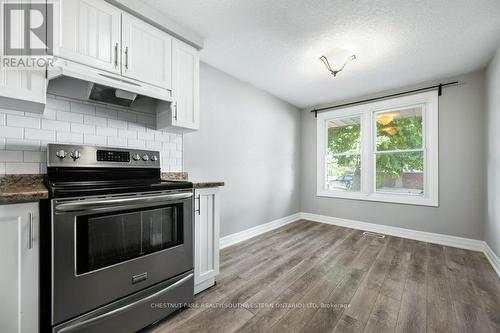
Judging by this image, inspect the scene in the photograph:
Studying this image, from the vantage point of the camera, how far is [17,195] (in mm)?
1045

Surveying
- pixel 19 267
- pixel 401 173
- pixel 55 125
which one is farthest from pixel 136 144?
pixel 401 173

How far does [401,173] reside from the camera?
143 inches

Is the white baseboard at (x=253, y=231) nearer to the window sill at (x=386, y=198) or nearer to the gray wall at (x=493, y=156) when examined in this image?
the window sill at (x=386, y=198)

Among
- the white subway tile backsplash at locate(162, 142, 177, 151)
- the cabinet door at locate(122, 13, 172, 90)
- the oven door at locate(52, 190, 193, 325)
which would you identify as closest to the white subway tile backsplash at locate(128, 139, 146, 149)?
the white subway tile backsplash at locate(162, 142, 177, 151)

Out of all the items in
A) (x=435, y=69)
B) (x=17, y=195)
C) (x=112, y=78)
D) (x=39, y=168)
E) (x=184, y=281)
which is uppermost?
(x=435, y=69)

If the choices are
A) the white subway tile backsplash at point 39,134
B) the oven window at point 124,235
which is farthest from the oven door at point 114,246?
the white subway tile backsplash at point 39,134

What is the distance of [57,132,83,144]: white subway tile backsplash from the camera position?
66.7 inches

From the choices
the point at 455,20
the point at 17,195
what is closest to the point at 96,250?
the point at 17,195

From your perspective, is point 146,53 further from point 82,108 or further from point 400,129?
point 400,129

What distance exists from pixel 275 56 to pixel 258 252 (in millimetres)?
2474

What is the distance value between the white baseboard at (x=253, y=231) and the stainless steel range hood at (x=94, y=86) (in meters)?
2.01

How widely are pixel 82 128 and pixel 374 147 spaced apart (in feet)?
13.6

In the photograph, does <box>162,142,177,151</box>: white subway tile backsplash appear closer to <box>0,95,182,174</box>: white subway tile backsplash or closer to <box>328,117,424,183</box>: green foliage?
<box>0,95,182,174</box>: white subway tile backsplash

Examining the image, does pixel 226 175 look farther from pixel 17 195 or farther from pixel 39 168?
pixel 17 195
